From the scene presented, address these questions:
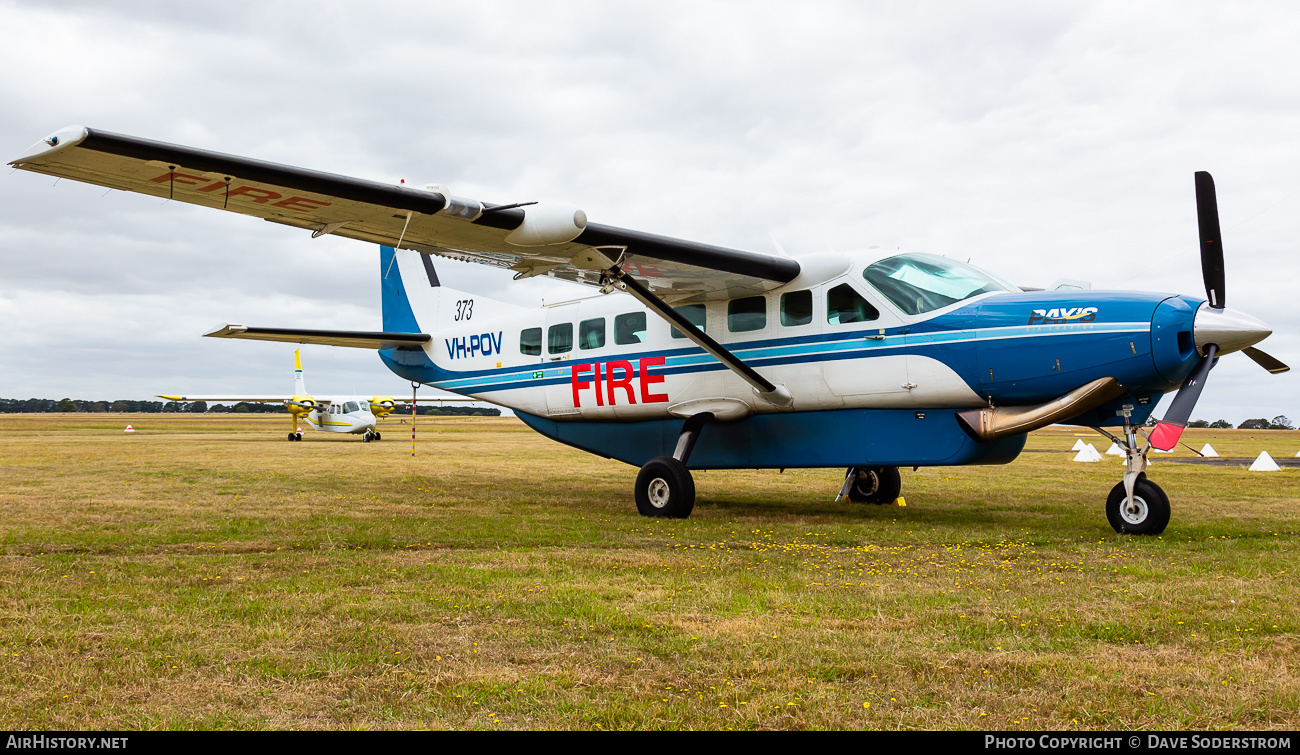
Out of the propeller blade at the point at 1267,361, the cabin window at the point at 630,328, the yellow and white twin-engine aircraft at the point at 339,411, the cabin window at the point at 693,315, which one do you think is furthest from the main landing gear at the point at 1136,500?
the yellow and white twin-engine aircraft at the point at 339,411

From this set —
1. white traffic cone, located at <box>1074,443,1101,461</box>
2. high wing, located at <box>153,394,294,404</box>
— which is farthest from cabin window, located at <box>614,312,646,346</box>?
A: high wing, located at <box>153,394,294,404</box>

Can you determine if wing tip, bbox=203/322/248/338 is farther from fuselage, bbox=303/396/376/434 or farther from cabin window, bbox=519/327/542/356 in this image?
fuselage, bbox=303/396/376/434

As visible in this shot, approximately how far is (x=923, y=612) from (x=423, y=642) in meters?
2.88

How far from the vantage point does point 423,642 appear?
173 inches

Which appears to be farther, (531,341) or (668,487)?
(531,341)

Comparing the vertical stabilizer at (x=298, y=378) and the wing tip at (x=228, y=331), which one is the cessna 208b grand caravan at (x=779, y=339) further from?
the vertical stabilizer at (x=298, y=378)

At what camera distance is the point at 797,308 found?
35.3ft

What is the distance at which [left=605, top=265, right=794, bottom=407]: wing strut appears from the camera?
1016 cm

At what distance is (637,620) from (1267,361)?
828 cm

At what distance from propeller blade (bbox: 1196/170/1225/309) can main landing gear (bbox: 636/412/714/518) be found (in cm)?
582

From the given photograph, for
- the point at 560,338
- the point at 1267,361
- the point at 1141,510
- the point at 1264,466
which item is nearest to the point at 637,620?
the point at 1141,510

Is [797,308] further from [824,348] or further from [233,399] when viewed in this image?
[233,399]

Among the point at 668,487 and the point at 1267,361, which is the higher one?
the point at 1267,361
